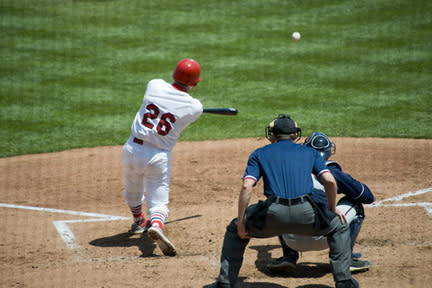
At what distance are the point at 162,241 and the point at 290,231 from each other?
4.85 feet

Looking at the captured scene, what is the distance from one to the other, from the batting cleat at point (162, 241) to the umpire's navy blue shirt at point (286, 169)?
4.35 ft

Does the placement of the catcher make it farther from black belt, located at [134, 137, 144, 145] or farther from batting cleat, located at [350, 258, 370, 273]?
black belt, located at [134, 137, 144, 145]

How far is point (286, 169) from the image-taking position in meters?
3.84

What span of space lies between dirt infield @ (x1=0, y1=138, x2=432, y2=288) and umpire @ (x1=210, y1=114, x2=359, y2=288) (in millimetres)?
467

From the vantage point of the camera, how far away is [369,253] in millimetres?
4848

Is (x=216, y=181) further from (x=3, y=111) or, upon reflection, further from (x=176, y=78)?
(x=3, y=111)

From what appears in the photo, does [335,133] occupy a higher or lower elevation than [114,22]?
lower

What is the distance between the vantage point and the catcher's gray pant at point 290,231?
373 cm

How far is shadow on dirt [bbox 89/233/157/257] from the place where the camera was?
5.38 meters

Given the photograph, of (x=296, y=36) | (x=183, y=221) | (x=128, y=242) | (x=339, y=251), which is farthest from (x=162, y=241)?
(x=296, y=36)

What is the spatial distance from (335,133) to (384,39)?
246 inches

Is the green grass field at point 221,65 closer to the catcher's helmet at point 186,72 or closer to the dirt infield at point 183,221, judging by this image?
the dirt infield at point 183,221

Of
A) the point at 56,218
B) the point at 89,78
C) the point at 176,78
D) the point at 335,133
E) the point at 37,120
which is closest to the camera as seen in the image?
the point at 176,78

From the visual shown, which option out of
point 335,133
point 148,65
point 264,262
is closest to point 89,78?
point 148,65
